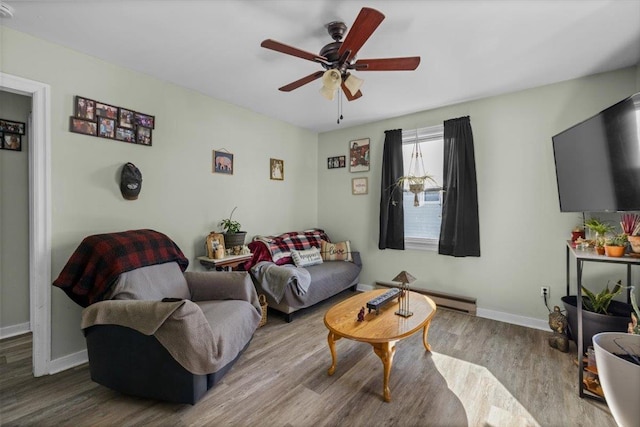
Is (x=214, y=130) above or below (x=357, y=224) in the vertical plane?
above

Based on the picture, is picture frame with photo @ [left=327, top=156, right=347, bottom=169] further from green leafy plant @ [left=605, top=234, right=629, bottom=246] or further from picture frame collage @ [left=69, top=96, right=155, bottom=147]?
green leafy plant @ [left=605, top=234, right=629, bottom=246]

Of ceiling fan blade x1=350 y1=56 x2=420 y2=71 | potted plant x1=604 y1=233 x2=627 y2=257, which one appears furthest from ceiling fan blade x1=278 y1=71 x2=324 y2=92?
potted plant x1=604 y1=233 x2=627 y2=257

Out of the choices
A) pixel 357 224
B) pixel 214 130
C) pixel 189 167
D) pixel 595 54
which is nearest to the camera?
pixel 595 54

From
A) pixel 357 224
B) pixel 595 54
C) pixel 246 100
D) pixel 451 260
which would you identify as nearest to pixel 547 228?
pixel 451 260

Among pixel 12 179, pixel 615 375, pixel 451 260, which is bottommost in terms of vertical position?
pixel 615 375

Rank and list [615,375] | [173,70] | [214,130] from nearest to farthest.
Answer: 1. [615,375]
2. [173,70]
3. [214,130]

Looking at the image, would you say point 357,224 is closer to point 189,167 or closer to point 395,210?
point 395,210

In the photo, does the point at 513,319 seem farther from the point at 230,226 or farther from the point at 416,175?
the point at 230,226

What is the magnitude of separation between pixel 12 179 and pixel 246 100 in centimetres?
246

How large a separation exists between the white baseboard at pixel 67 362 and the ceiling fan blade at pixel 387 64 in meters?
3.13

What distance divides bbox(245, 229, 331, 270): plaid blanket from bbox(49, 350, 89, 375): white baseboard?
154 cm

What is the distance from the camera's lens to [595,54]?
7.29 ft

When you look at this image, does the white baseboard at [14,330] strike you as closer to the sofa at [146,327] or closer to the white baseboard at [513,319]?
the sofa at [146,327]

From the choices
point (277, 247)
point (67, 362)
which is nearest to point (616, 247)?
point (277, 247)
